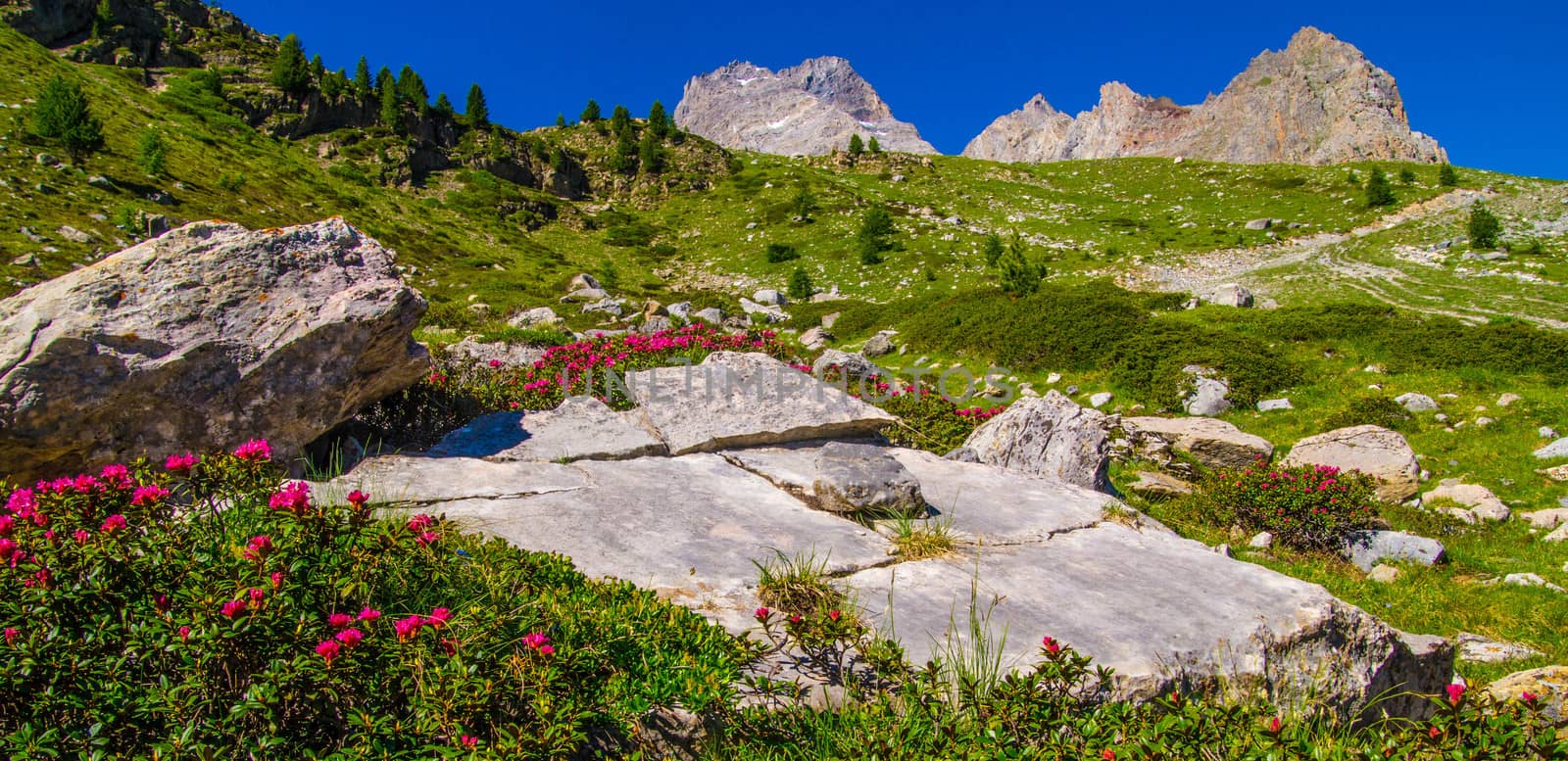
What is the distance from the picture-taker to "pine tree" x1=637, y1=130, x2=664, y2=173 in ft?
287

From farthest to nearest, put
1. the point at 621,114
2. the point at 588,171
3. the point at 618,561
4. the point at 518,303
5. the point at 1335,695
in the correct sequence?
the point at 621,114, the point at 588,171, the point at 518,303, the point at 618,561, the point at 1335,695

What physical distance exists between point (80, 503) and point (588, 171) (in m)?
93.7

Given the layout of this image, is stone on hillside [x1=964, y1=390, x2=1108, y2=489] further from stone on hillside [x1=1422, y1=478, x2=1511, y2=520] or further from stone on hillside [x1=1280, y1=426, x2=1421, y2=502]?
stone on hillside [x1=1422, y1=478, x2=1511, y2=520]

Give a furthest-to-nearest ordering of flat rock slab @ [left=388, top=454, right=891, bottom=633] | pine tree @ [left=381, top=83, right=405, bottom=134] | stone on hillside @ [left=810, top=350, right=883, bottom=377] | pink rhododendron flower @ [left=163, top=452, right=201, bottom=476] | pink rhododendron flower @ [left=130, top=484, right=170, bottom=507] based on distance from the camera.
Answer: pine tree @ [left=381, top=83, right=405, bottom=134], stone on hillside @ [left=810, top=350, right=883, bottom=377], flat rock slab @ [left=388, top=454, right=891, bottom=633], pink rhododendron flower @ [left=163, top=452, right=201, bottom=476], pink rhododendron flower @ [left=130, top=484, right=170, bottom=507]

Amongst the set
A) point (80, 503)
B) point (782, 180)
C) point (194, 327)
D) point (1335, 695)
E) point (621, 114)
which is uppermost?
point (621, 114)

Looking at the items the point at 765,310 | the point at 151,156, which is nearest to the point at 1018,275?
the point at 765,310

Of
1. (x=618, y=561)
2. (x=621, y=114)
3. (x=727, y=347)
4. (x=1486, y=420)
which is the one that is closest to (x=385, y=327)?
(x=618, y=561)

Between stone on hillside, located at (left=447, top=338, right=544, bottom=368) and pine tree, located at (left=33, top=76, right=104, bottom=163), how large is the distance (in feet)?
110

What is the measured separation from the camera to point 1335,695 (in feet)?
14.3

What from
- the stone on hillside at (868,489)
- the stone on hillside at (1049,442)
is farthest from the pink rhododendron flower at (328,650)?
the stone on hillside at (1049,442)

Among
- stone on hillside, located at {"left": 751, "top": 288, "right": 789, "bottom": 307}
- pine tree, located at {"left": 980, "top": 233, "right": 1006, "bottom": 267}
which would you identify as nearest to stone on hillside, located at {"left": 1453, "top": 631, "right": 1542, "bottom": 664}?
stone on hillside, located at {"left": 751, "top": 288, "right": 789, "bottom": 307}

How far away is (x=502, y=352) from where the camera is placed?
14812mm

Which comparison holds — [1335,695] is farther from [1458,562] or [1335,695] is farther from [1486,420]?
[1486,420]

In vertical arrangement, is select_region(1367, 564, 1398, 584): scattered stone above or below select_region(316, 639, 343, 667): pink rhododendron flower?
below
